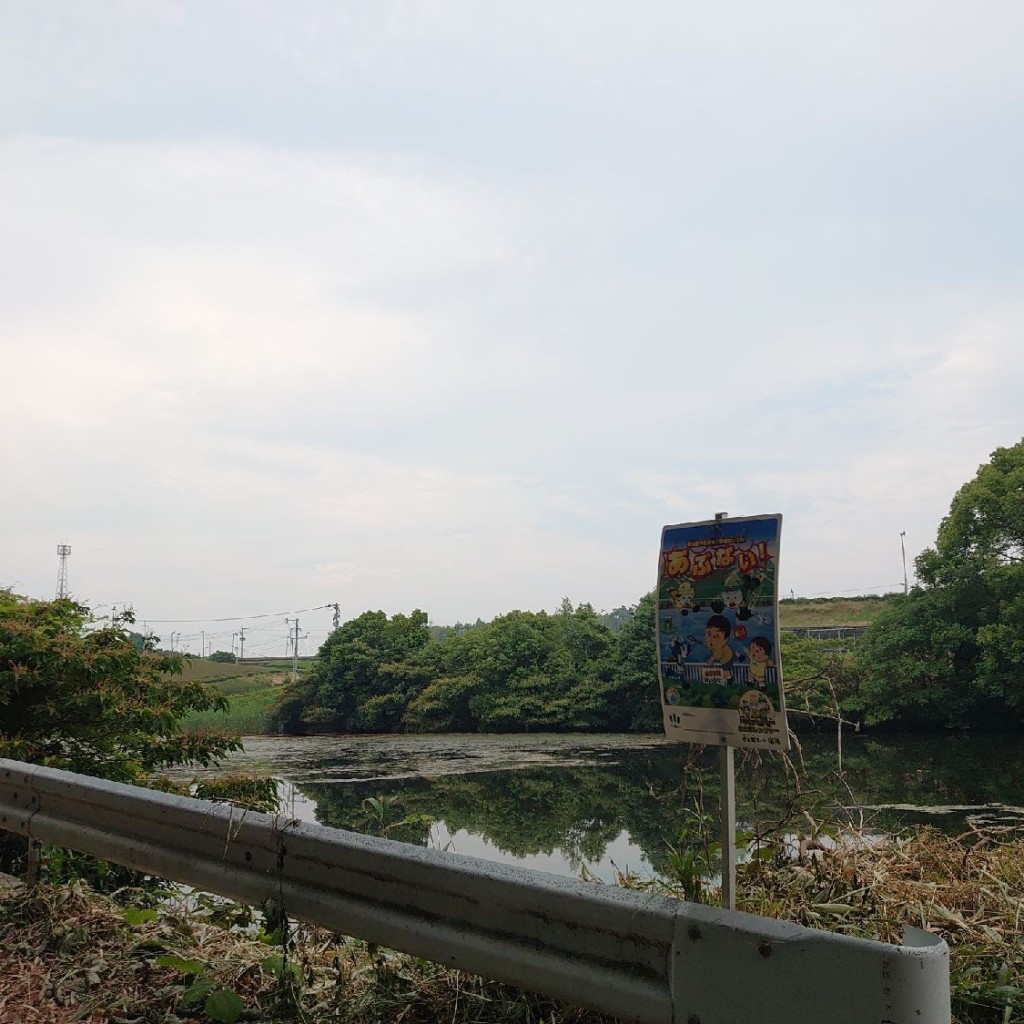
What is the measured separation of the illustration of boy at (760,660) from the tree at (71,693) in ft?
15.9

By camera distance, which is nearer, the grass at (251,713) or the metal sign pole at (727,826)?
the metal sign pole at (727,826)

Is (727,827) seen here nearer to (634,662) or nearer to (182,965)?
(182,965)

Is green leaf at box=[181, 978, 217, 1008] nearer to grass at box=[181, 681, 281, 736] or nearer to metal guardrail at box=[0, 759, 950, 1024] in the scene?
metal guardrail at box=[0, 759, 950, 1024]

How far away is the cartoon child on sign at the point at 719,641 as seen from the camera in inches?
90.2

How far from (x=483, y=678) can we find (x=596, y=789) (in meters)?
21.0

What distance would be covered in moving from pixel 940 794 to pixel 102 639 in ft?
41.9

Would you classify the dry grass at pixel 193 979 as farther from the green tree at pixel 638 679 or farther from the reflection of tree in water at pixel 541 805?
the green tree at pixel 638 679

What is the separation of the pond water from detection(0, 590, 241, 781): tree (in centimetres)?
133

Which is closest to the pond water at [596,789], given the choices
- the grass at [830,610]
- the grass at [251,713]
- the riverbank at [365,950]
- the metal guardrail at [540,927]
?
the riverbank at [365,950]

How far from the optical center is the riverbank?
2.42 meters

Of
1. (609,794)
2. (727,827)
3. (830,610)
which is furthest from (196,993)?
(830,610)

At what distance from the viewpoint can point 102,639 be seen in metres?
6.47

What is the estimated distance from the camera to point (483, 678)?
36031 millimetres

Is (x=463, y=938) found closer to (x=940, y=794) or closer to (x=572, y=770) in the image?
(x=940, y=794)
